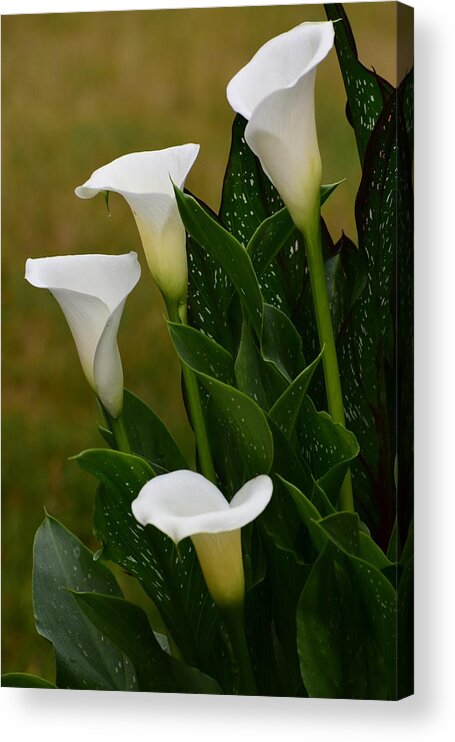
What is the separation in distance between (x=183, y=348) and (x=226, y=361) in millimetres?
43

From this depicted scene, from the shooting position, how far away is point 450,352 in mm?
1326

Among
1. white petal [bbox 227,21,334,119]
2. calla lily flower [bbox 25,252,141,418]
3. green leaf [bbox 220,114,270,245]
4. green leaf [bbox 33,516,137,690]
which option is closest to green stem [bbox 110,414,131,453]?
calla lily flower [bbox 25,252,141,418]

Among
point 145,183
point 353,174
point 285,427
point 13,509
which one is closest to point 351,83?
point 353,174

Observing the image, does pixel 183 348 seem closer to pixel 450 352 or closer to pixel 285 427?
pixel 285 427

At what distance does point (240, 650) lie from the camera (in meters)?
1.35

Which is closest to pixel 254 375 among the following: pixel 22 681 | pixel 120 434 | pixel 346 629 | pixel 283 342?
pixel 283 342

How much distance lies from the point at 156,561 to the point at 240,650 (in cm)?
12

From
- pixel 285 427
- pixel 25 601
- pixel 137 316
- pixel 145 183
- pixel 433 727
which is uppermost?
pixel 145 183

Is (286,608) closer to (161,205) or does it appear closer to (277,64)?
(161,205)

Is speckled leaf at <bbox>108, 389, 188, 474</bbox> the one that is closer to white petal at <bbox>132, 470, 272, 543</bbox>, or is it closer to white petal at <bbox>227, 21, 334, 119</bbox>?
white petal at <bbox>132, 470, 272, 543</bbox>

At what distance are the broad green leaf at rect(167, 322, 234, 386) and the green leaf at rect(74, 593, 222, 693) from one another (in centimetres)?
25

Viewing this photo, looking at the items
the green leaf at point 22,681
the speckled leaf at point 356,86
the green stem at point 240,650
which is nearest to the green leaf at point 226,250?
the speckled leaf at point 356,86

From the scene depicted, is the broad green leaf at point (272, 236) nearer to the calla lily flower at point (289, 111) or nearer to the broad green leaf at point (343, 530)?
the calla lily flower at point (289, 111)

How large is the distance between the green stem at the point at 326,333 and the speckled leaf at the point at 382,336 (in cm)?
1
